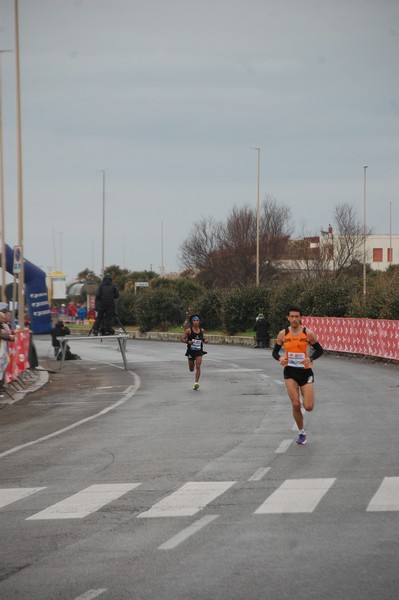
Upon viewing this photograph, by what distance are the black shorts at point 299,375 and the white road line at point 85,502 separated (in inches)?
175

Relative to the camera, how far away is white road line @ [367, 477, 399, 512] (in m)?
9.85

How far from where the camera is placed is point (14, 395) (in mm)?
26297

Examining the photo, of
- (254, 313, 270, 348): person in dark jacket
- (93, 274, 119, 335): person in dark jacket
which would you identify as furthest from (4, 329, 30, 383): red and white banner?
(254, 313, 270, 348): person in dark jacket

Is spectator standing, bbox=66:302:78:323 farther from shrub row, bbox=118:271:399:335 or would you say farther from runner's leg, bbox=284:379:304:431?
runner's leg, bbox=284:379:304:431

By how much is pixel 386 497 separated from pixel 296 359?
5363mm

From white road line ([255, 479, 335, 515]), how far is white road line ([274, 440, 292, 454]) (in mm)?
2657

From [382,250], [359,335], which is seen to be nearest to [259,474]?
[359,335]

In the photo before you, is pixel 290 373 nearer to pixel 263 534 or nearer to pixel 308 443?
pixel 308 443

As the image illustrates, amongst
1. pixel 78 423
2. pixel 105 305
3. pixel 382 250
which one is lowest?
pixel 78 423

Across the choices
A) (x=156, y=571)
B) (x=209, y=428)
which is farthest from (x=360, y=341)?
(x=156, y=571)

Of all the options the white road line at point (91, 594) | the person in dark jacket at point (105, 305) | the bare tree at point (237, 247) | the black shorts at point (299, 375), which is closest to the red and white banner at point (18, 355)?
the person in dark jacket at point (105, 305)

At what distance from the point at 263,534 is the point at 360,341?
33997 mm

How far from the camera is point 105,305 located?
108 feet

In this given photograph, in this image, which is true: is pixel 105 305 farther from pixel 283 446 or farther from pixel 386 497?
pixel 386 497
